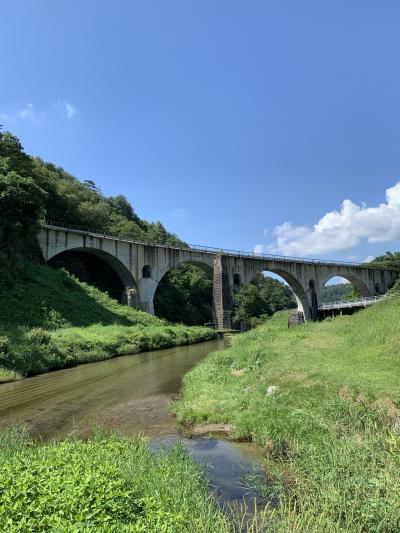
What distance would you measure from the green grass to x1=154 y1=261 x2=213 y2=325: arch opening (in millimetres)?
49582

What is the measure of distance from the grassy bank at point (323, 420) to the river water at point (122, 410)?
0.56m

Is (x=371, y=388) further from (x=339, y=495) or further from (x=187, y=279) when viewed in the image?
(x=187, y=279)

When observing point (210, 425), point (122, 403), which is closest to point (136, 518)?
point (210, 425)

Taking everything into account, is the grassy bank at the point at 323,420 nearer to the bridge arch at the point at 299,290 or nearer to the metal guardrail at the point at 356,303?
the metal guardrail at the point at 356,303

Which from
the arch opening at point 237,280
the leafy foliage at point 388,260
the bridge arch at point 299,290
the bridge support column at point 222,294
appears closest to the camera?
the bridge support column at point 222,294

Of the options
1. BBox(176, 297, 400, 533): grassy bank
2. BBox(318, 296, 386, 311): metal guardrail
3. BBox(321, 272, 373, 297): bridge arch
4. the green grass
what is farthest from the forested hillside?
the green grass

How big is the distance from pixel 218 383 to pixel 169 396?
1.68m

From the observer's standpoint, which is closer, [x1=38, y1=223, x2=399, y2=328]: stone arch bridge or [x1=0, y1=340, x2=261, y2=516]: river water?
[x1=0, y1=340, x2=261, y2=516]: river water

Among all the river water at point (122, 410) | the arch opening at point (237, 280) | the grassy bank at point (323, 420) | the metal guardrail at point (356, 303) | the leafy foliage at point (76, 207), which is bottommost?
the river water at point (122, 410)

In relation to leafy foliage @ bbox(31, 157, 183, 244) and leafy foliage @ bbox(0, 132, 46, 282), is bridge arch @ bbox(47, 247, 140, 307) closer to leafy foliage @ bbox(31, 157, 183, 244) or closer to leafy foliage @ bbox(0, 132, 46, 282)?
leafy foliage @ bbox(31, 157, 183, 244)

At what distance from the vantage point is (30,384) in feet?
50.7

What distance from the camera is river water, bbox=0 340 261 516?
6664 millimetres

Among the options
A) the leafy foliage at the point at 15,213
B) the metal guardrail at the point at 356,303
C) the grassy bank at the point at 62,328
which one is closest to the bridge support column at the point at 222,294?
the grassy bank at the point at 62,328

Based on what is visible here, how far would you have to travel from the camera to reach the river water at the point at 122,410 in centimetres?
666
